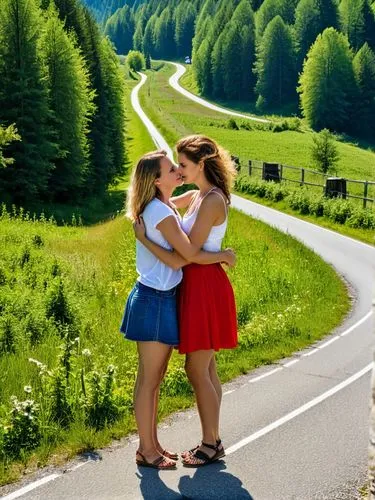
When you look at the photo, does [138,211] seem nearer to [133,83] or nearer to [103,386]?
[103,386]

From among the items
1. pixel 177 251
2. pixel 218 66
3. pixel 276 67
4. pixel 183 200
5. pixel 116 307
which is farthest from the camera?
pixel 218 66

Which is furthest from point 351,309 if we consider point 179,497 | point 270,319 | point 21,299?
point 179,497

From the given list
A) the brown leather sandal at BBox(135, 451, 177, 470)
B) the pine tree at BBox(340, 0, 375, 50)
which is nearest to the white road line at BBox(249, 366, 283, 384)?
the brown leather sandal at BBox(135, 451, 177, 470)

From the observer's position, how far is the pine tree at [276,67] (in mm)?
125688

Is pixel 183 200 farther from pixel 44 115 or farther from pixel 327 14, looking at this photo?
pixel 327 14

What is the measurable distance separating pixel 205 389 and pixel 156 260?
1244 mm

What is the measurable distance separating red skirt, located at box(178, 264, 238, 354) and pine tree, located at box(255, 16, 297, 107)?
12406 centimetres

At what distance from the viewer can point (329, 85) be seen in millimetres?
103438

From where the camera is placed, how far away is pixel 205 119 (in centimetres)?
9738

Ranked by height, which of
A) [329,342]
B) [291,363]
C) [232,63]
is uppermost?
[232,63]

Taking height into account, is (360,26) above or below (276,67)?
above

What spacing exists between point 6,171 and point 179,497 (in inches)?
1223

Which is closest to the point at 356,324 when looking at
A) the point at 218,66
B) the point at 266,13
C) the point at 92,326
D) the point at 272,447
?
the point at 92,326

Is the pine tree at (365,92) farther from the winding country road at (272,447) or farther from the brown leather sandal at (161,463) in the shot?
the brown leather sandal at (161,463)
